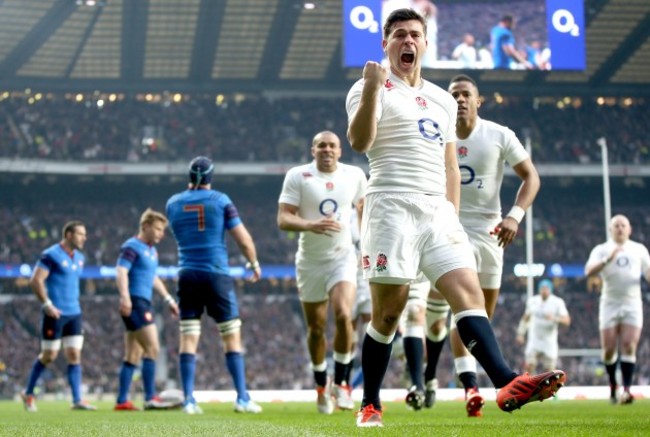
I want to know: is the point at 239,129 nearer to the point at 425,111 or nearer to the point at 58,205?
the point at 58,205

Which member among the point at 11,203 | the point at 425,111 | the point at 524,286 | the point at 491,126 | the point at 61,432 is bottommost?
the point at 61,432

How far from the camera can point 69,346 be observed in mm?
13469

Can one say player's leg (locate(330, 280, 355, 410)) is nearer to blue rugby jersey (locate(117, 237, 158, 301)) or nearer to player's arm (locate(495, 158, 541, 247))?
player's arm (locate(495, 158, 541, 247))

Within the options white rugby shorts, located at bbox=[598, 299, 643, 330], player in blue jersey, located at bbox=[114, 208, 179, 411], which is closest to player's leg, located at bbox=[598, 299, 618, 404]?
white rugby shorts, located at bbox=[598, 299, 643, 330]

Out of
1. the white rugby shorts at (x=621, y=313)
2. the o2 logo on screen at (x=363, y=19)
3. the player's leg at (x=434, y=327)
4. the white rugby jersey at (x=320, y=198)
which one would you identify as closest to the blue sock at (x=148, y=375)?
the white rugby jersey at (x=320, y=198)

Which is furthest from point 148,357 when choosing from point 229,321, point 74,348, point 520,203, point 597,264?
point 520,203

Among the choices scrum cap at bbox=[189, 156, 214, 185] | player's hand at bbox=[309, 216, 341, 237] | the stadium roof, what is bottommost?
player's hand at bbox=[309, 216, 341, 237]

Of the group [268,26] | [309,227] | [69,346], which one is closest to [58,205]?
[268,26]

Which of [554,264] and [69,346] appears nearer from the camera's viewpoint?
[69,346]

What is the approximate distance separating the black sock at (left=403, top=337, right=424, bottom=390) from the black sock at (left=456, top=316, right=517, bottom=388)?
425cm

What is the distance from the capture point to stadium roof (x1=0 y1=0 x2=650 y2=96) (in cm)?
3672

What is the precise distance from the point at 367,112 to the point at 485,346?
55.1 inches

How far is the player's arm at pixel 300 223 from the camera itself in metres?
8.06

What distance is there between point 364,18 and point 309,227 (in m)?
26.5
